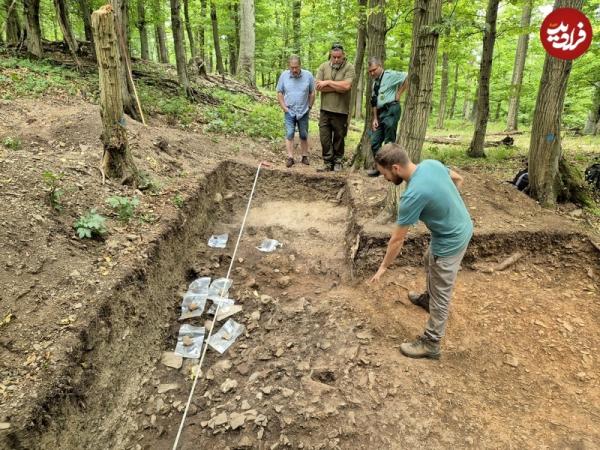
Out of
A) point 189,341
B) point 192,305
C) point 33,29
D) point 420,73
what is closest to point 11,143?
point 192,305

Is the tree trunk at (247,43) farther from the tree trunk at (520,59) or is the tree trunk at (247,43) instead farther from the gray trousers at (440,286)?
the gray trousers at (440,286)

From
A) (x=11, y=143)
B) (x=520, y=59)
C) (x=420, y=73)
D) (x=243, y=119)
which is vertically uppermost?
(x=520, y=59)

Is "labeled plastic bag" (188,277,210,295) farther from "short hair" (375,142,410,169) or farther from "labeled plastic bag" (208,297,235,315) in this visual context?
"short hair" (375,142,410,169)

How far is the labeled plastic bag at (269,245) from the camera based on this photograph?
5.92 m

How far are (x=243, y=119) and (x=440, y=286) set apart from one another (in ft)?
26.3

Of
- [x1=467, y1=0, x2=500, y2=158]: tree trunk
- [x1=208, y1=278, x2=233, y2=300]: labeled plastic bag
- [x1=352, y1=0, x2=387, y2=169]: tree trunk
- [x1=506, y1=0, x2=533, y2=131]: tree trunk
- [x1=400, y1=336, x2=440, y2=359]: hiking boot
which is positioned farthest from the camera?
[x1=506, y1=0, x2=533, y2=131]: tree trunk

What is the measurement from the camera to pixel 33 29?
1004 cm

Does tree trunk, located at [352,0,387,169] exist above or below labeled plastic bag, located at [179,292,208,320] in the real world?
above

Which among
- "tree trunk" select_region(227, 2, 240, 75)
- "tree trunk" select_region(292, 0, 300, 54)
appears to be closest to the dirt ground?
"tree trunk" select_region(227, 2, 240, 75)

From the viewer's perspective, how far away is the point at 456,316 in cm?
430

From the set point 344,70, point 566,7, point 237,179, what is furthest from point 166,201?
point 566,7

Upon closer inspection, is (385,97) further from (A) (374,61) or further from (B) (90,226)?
(B) (90,226)

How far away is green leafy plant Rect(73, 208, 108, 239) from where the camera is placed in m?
4.13

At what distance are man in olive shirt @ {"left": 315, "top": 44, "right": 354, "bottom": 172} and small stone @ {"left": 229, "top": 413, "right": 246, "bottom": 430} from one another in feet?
17.2
